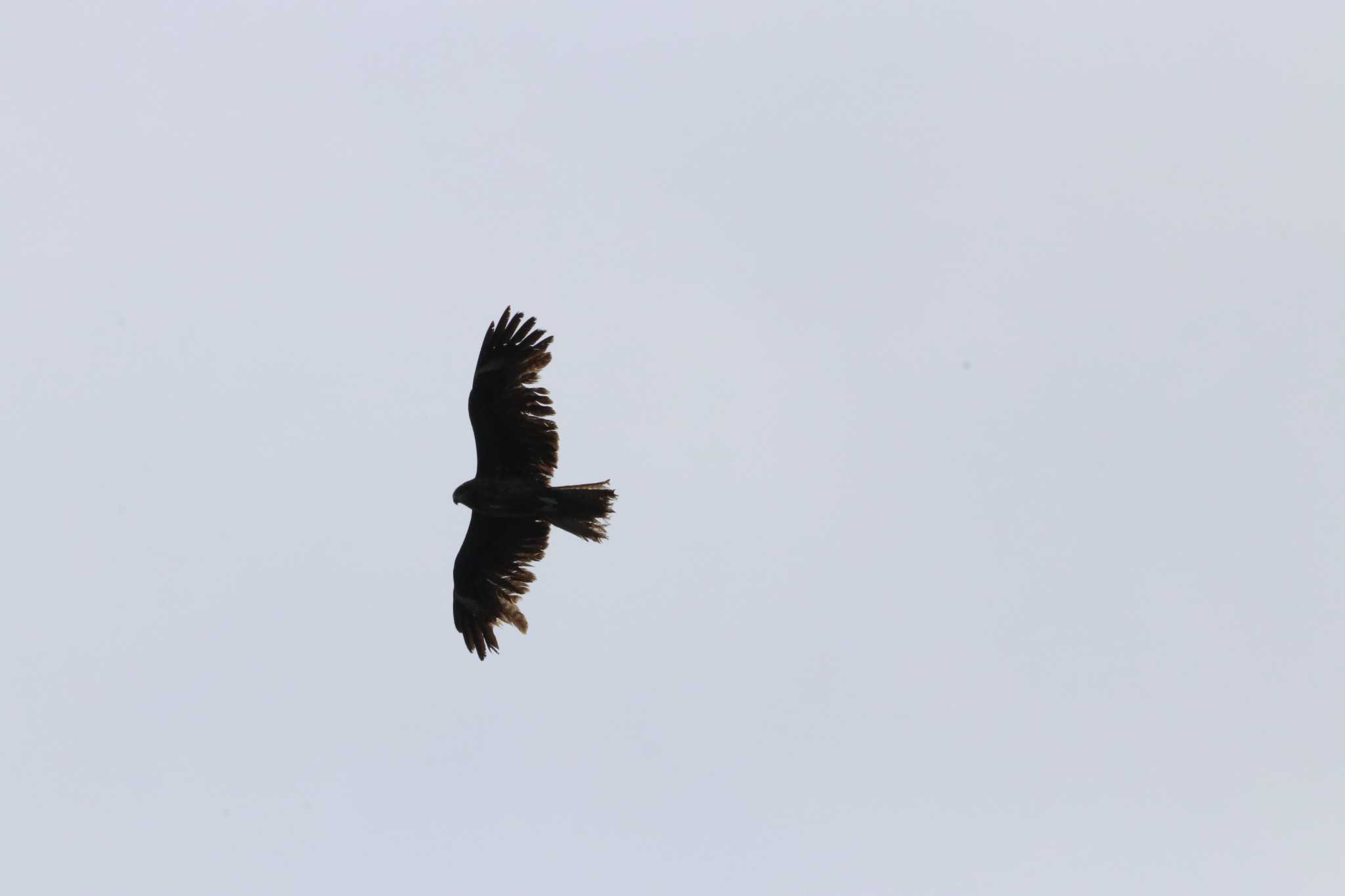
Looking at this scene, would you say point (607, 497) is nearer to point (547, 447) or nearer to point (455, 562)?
point (547, 447)

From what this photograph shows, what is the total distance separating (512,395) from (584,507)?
1799 millimetres

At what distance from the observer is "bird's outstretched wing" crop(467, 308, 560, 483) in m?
22.1

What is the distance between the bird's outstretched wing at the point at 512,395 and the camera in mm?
22109

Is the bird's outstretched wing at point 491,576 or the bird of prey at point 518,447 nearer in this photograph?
the bird of prey at point 518,447

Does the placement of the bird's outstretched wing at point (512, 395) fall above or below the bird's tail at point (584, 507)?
above

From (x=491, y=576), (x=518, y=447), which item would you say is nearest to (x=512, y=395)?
(x=518, y=447)

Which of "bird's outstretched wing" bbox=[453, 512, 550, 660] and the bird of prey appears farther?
"bird's outstretched wing" bbox=[453, 512, 550, 660]

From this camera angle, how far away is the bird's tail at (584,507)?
2191 cm

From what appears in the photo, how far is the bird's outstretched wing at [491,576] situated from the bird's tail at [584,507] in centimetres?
115

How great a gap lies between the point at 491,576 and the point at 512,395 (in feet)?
9.76

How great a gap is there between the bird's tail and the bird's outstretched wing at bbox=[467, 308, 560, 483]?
0.62m

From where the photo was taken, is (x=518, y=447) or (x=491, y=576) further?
(x=491, y=576)

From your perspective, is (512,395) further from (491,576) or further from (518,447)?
(491,576)

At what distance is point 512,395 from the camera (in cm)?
2211
